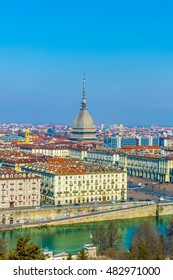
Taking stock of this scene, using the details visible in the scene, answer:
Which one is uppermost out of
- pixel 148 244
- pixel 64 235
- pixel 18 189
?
pixel 18 189

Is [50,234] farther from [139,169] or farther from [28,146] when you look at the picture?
[28,146]

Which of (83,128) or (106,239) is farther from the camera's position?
(83,128)

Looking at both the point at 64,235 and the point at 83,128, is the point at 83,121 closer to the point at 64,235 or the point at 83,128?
the point at 83,128

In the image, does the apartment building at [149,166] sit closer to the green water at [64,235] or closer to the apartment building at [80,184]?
the apartment building at [80,184]

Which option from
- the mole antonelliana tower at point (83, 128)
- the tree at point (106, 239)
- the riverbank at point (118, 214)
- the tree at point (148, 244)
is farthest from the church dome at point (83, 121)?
the tree at point (106, 239)

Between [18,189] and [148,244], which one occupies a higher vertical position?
[18,189]

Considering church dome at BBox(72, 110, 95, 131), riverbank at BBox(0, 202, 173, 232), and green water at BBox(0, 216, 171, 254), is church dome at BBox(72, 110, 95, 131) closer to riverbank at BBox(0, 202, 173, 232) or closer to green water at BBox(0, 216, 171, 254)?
riverbank at BBox(0, 202, 173, 232)

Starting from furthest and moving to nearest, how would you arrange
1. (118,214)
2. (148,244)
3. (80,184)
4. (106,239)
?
(80,184), (118,214), (106,239), (148,244)

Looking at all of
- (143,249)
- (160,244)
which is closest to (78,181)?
(160,244)

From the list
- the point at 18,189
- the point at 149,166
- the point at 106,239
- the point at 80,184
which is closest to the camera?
the point at 106,239

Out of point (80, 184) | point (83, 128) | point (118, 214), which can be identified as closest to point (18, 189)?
point (80, 184)
